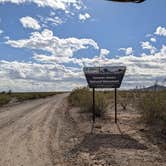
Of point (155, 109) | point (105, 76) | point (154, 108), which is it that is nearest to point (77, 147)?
point (155, 109)

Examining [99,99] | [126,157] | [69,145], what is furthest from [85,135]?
[99,99]

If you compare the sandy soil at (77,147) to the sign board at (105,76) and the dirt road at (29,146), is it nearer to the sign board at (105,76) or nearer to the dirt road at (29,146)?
the dirt road at (29,146)

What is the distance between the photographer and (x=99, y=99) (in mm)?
25750

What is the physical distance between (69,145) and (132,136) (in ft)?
10.8

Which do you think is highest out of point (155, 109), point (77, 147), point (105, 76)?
point (105, 76)

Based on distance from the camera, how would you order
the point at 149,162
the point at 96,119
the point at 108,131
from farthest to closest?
1. the point at 96,119
2. the point at 108,131
3. the point at 149,162

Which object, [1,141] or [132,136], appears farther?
[132,136]

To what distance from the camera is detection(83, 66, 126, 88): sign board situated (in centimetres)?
1956

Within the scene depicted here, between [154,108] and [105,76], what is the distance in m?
3.49

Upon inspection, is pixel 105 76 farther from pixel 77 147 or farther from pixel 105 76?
pixel 77 147

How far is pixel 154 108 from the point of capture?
1777cm

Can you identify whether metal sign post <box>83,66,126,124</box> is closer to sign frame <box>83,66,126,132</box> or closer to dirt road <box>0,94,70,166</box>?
sign frame <box>83,66,126,132</box>

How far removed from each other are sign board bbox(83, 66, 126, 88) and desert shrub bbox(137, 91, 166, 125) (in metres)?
1.86

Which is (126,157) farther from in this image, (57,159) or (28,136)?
(28,136)
